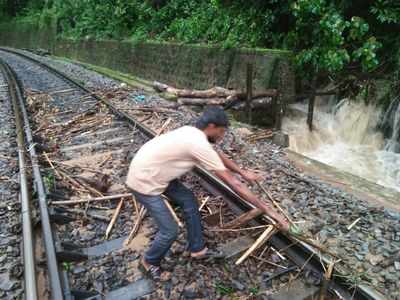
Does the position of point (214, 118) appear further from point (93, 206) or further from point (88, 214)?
point (93, 206)

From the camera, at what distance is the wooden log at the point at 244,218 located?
3955 mm

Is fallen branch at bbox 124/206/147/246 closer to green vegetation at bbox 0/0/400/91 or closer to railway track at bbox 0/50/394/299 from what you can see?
railway track at bbox 0/50/394/299

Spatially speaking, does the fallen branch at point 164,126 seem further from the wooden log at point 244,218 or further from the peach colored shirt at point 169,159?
the peach colored shirt at point 169,159

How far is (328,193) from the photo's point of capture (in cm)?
482

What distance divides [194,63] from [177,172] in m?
9.57

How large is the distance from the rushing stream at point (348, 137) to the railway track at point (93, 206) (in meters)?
3.52

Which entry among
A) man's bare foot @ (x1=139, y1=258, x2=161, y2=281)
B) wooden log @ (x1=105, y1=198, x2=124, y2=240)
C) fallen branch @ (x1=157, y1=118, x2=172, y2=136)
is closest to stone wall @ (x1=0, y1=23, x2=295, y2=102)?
fallen branch @ (x1=157, y1=118, x2=172, y2=136)

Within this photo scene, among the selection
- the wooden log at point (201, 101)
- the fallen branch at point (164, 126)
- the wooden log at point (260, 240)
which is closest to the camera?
the wooden log at point (260, 240)

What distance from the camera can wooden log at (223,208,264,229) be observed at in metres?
3.96

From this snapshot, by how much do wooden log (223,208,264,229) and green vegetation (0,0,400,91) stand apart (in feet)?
19.3

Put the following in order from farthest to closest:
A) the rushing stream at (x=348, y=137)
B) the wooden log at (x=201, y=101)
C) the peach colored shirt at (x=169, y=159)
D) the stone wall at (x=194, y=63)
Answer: the stone wall at (x=194, y=63), the wooden log at (x=201, y=101), the rushing stream at (x=348, y=137), the peach colored shirt at (x=169, y=159)

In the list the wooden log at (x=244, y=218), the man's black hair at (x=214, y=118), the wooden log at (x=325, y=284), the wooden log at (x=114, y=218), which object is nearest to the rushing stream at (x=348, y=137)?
the wooden log at (x=244, y=218)

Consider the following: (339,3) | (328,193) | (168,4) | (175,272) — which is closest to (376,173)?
(328,193)

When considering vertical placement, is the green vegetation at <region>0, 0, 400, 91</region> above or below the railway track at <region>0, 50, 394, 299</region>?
above
